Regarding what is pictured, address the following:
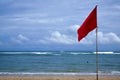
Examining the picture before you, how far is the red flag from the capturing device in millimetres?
10156

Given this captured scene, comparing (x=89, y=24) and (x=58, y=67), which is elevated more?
(x=89, y=24)

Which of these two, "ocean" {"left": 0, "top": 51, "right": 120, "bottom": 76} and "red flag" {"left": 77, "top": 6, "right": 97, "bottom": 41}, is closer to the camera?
"red flag" {"left": 77, "top": 6, "right": 97, "bottom": 41}

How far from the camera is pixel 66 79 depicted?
68.2 ft

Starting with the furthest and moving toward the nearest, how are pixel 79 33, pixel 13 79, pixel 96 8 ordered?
pixel 13 79
pixel 79 33
pixel 96 8

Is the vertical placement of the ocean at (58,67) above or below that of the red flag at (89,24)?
below

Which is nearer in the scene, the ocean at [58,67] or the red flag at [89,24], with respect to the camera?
the red flag at [89,24]

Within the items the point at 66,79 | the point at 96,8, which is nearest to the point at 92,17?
the point at 96,8

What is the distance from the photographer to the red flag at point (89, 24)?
10.2 m

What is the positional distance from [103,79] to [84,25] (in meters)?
11.3

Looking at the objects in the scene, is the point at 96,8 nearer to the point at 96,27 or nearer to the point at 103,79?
the point at 96,27

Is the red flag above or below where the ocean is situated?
above

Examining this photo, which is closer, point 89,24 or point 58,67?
point 89,24

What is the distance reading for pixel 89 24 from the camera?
33.8ft

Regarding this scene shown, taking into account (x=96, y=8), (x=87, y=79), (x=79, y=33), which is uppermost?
(x=96, y=8)
